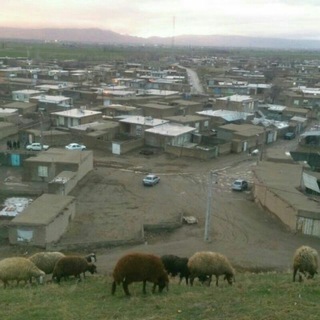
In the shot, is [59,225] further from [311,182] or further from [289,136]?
[289,136]

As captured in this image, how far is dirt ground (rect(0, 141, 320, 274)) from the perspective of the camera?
16.9 meters

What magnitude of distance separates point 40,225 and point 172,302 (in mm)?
9342

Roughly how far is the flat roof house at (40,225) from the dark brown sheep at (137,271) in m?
8.24

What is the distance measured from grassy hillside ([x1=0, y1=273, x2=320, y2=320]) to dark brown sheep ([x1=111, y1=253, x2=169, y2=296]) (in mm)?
297

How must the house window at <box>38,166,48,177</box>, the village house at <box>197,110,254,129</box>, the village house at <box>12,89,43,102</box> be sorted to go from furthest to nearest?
the village house at <box>12,89,43,102</box>
the village house at <box>197,110,254,129</box>
the house window at <box>38,166,48,177</box>

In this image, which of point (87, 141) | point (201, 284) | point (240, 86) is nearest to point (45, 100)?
point (87, 141)

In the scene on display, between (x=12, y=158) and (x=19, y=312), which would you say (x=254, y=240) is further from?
(x=12, y=158)

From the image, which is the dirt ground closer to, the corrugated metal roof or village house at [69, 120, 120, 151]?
the corrugated metal roof

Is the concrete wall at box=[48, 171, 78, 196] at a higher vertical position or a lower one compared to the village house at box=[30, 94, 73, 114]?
lower

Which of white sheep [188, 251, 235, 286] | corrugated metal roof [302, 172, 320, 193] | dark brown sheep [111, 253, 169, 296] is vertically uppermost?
dark brown sheep [111, 253, 169, 296]

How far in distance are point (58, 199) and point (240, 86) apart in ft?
162

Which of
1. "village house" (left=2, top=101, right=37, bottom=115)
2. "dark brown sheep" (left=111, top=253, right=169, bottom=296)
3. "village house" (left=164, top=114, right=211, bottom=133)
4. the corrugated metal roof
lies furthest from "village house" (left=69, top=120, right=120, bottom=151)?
"dark brown sheep" (left=111, top=253, right=169, bottom=296)

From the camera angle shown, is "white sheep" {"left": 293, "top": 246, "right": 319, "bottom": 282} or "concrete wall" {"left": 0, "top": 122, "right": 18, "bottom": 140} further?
"concrete wall" {"left": 0, "top": 122, "right": 18, "bottom": 140}

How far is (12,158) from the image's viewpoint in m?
27.7
